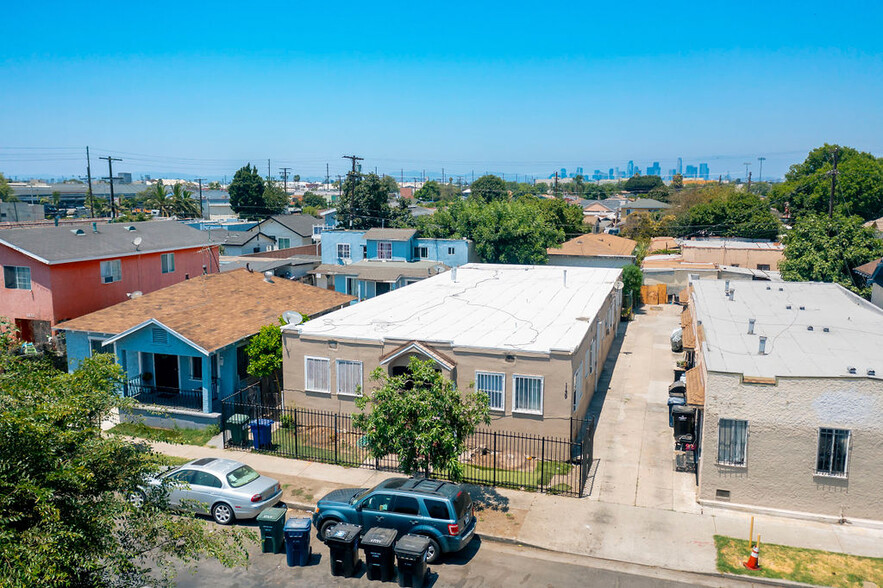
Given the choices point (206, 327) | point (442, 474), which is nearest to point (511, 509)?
point (442, 474)

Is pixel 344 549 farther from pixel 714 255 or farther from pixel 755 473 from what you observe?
pixel 714 255

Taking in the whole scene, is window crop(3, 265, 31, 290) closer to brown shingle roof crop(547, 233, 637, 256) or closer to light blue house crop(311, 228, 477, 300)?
light blue house crop(311, 228, 477, 300)

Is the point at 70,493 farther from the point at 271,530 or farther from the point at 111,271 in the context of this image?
the point at 111,271

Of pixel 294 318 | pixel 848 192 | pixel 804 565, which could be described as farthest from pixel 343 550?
pixel 848 192

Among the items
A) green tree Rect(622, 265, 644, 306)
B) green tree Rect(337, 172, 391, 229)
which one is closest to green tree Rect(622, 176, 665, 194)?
green tree Rect(337, 172, 391, 229)

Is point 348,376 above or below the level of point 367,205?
below

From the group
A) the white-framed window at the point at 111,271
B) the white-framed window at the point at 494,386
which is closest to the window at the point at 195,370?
the white-framed window at the point at 111,271
